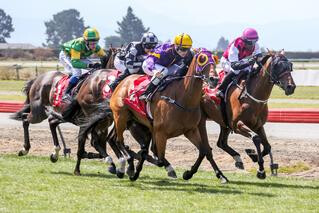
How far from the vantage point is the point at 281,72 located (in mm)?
10797

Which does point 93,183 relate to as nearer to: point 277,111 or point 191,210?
point 191,210

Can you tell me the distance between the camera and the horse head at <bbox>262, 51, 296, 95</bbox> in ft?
35.1

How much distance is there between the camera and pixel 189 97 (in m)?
9.53

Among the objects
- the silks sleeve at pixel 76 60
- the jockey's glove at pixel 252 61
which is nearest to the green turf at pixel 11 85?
the silks sleeve at pixel 76 60

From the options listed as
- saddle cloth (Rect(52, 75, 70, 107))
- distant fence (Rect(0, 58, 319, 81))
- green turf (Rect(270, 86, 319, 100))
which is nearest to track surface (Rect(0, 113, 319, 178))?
saddle cloth (Rect(52, 75, 70, 107))

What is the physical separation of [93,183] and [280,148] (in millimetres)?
5623

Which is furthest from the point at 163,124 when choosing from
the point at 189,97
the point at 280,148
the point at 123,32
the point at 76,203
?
the point at 123,32

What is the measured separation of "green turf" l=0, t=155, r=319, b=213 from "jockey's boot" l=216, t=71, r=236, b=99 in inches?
49.2

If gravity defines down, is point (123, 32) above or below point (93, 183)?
below

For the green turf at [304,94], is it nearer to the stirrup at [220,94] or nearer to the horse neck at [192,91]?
the stirrup at [220,94]

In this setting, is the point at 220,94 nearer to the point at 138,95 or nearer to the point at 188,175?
the point at 138,95

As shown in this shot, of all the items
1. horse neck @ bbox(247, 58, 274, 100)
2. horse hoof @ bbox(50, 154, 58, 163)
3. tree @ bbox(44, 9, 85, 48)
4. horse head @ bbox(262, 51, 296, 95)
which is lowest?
tree @ bbox(44, 9, 85, 48)

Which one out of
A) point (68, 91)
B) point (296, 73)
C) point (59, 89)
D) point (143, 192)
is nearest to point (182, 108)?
point (143, 192)

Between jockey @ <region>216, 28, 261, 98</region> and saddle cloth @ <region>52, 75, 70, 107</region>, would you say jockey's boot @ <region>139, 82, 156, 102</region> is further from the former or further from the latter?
saddle cloth @ <region>52, 75, 70, 107</region>
